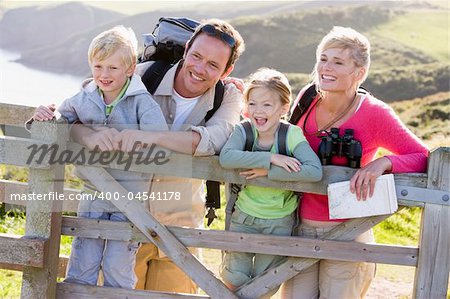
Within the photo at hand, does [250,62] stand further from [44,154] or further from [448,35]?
[44,154]

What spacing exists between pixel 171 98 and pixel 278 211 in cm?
117

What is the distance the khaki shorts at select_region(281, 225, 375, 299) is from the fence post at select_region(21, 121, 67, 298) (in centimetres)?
161

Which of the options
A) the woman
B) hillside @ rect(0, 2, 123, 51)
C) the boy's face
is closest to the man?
the boy's face

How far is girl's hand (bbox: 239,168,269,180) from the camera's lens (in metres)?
4.04

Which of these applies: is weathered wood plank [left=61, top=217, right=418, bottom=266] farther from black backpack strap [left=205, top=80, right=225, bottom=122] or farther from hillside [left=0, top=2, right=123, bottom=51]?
hillside [left=0, top=2, right=123, bottom=51]

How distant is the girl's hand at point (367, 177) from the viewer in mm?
3977

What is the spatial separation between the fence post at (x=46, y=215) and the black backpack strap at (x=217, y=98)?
3.47ft

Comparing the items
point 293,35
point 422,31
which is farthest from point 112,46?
point 293,35

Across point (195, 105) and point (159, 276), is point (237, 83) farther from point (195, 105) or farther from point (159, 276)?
point (159, 276)

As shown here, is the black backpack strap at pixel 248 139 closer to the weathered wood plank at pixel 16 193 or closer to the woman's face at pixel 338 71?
the woman's face at pixel 338 71

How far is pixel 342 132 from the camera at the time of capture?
166 inches

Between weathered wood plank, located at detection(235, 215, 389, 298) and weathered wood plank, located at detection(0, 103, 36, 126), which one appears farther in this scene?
weathered wood plank, located at detection(0, 103, 36, 126)

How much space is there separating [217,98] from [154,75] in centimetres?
50

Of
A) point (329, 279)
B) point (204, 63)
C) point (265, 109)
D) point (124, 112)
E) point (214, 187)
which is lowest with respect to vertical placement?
point (329, 279)
